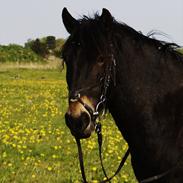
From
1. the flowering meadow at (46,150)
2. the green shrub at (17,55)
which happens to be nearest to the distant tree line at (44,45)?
the green shrub at (17,55)

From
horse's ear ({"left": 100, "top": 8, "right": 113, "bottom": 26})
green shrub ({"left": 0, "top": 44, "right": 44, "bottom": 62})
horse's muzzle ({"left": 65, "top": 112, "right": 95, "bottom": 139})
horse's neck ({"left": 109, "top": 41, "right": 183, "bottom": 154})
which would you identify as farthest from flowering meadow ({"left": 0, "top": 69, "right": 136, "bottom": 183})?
green shrub ({"left": 0, "top": 44, "right": 44, "bottom": 62})

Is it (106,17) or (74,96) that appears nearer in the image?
(74,96)

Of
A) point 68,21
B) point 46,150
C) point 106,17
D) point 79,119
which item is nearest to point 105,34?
point 106,17

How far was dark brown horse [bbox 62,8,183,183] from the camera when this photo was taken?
4.44 meters

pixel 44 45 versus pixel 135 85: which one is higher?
pixel 135 85

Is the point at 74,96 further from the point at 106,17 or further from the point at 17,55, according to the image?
the point at 17,55

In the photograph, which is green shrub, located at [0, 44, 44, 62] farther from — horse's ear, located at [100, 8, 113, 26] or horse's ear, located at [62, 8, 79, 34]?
horse's ear, located at [100, 8, 113, 26]

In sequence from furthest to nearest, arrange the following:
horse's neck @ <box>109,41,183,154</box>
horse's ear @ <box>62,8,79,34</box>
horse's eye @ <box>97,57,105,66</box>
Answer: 1. horse's ear @ <box>62,8,79,34</box>
2. horse's neck @ <box>109,41,183,154</box>
3. horse's eye @ <box>97,57,105,66</box>

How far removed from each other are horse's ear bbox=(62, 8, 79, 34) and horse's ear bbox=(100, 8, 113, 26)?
33 centimetres

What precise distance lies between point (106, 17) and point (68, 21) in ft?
1.64

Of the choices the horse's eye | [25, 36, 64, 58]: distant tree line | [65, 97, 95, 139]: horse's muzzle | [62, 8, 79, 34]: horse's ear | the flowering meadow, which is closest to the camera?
[65, 97, 95, 139]: horse's muzzle

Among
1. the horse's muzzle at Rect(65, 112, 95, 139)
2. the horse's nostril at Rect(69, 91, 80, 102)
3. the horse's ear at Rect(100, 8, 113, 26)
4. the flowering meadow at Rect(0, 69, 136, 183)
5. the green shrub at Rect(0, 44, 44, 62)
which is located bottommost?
the green shrub at Rect(0, 44, 44, 62)

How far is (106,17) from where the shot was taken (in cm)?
446

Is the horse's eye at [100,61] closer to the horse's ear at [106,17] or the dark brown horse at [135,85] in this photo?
the dark brown horse at [135,85]
